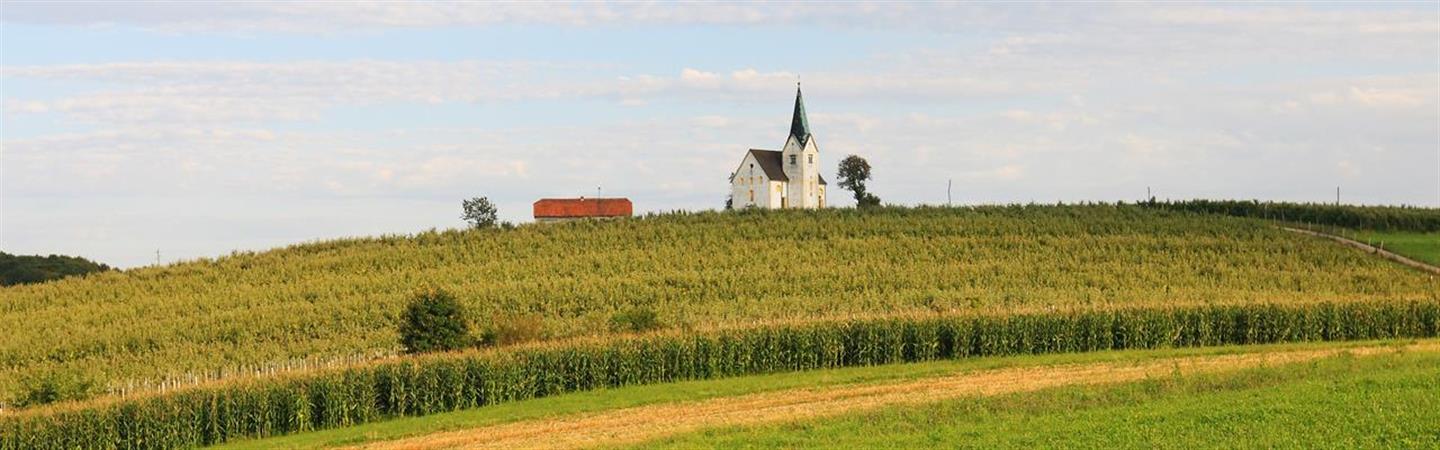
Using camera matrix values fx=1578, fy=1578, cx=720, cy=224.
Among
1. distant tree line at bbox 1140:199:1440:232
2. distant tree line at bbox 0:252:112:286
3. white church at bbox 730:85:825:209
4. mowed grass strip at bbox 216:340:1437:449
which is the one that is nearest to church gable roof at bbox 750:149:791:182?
white church at bbox 730:85:825:209

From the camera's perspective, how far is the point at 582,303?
2830 inches

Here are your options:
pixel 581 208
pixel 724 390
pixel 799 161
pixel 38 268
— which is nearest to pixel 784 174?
pixel 799 161

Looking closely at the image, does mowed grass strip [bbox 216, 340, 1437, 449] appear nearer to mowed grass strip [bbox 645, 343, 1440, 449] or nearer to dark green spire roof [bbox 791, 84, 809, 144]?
mowed grass strip [bbox 645, 343, 1440, 449]

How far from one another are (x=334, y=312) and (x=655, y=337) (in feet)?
83.6

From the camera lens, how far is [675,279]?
7612 cm

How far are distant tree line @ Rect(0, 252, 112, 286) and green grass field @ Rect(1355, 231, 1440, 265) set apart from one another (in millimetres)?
87266

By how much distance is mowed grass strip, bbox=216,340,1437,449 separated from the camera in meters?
40.1

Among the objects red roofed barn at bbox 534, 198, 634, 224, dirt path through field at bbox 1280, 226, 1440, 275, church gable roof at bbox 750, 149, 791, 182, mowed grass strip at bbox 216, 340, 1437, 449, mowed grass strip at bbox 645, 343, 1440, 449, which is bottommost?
mowed grass strip at bbox 216, 340, 1437, 449

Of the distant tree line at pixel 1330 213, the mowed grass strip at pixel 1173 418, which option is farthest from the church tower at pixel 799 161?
the mowed grass strip at pixel 1173 418

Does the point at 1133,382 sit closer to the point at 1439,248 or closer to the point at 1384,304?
the point at 1384,304

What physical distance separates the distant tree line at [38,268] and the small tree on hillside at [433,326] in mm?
74202

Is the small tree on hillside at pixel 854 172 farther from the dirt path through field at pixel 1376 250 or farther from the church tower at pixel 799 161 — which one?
the dirt path through field at pixel 1376 250

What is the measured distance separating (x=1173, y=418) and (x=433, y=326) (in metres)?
27.9

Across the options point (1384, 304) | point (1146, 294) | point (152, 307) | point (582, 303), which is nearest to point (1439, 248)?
point (1146, 294)
